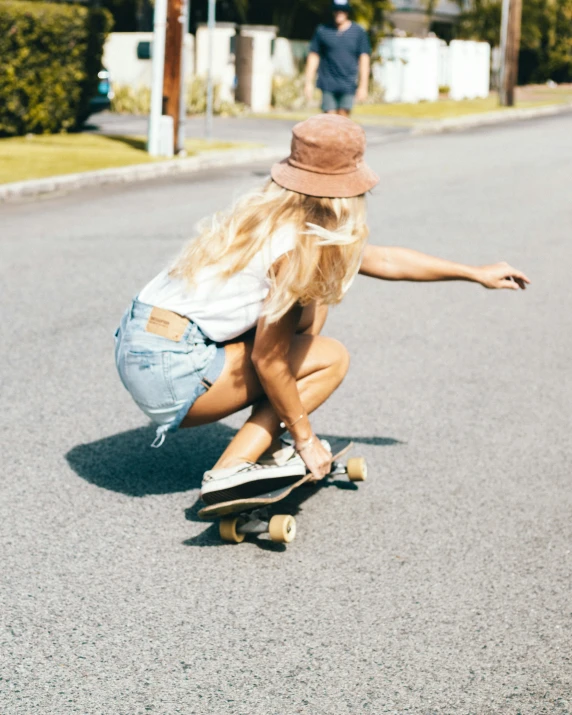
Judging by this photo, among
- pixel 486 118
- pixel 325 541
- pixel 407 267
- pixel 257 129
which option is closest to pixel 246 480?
pixel 325 541

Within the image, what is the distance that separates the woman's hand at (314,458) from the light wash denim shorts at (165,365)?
0.39 meters

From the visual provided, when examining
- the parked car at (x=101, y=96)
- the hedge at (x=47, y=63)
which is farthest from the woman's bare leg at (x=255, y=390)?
the parked car at (x=101, y=96)

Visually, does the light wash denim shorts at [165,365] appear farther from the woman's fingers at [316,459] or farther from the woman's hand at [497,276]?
the woman's hand at [497,276]

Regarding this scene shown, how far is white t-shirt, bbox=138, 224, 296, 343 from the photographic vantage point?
379cm

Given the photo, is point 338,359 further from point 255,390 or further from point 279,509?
point 279,509

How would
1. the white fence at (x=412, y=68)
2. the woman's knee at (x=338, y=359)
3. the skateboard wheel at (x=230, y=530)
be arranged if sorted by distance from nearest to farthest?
the skateboard wheel at (x=230, y=530) → the woman's knee at (x=338, y=359) → the white fence at (x=412, y=68)

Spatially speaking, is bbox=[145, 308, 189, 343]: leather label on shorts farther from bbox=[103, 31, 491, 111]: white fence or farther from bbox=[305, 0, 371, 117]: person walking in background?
bbox=[103, 31, 491, 111]: white fence

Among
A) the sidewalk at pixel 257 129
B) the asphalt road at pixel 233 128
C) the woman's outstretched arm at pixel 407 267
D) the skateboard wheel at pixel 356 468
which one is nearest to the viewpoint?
the woman's outstretched arm at pixel 407 267

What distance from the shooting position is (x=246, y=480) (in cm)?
380

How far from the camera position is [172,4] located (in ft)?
50.1

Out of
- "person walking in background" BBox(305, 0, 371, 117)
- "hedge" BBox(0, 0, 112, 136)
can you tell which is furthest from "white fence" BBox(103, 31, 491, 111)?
"person walking in background" BBox(305, 0, 371, 117)

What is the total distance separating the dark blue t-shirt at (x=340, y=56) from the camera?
49.7 feet

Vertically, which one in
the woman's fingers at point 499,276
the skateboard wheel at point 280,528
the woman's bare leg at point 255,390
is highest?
the woman's fingers at point 499,276

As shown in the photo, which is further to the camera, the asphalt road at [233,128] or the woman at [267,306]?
the asphalt road at [233,128]
